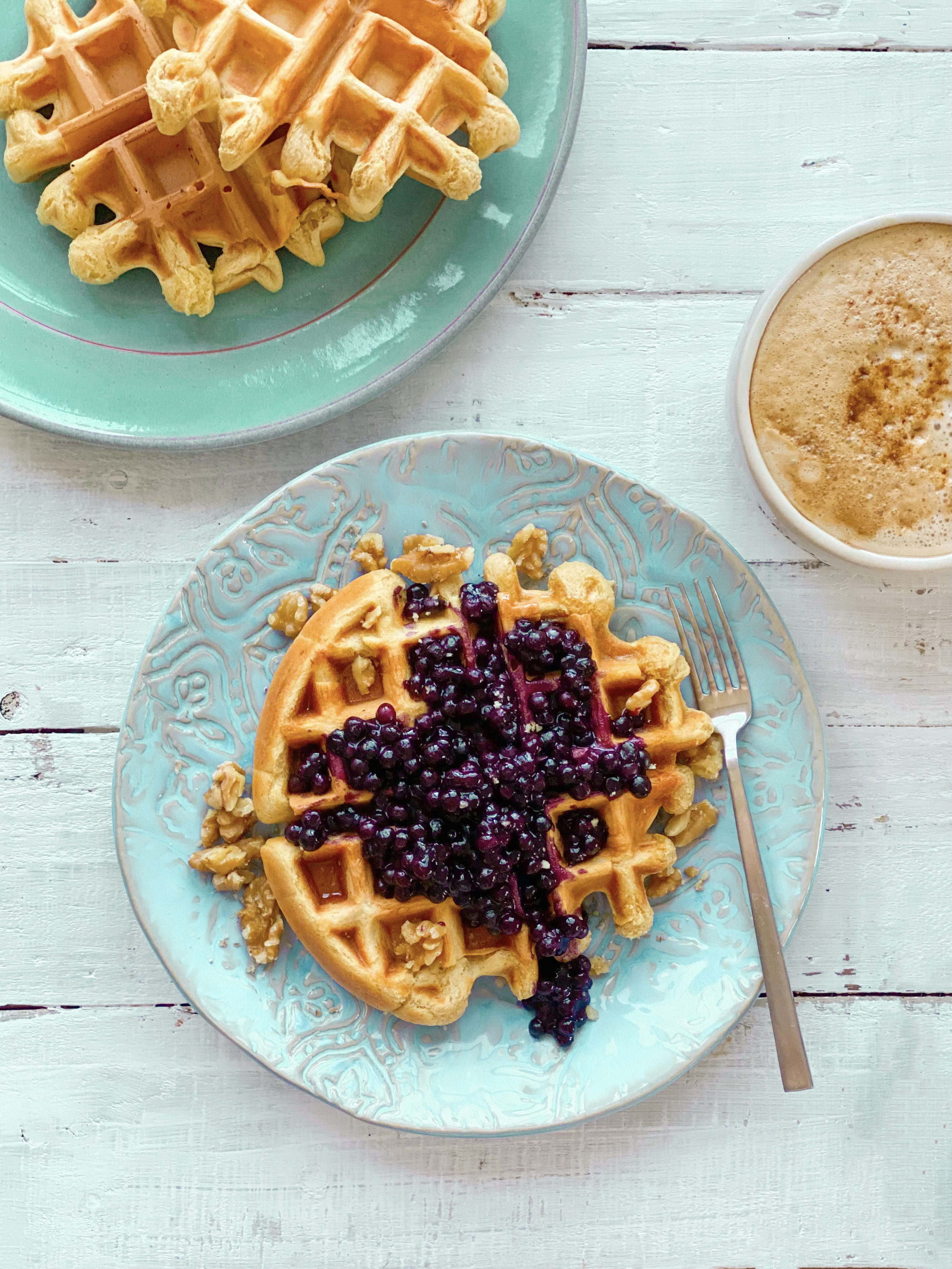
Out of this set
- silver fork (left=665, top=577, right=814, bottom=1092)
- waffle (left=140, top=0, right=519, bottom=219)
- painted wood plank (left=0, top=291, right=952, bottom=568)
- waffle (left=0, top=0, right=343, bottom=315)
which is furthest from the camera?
painted wood plank (left=0, top=291, right=952, bottom=568)

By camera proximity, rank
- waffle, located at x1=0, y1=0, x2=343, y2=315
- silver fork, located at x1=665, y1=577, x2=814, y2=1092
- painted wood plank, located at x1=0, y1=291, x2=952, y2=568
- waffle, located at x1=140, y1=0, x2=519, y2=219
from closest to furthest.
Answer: waffle, located at x1=140, y1=0, x2=519, y2=219 → waffle, located at x1=0, y1=0, x2=343, y2=315 → silver fork, located at x1=665, y1=577, x2=814, y2=1092 → painted wood plank, located at x1=0, y1=291, x2=952, y2=568

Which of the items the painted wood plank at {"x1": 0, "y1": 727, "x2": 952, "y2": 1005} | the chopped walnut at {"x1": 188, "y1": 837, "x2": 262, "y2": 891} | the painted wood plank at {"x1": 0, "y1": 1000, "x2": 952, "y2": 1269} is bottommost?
the painted wood plank at {"x1": 0, "y1": 1000, "x2": 952, "y2": 1269}

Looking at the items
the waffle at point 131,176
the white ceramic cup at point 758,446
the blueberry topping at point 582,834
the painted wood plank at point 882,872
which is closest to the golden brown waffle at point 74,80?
the waffle at point 131,176

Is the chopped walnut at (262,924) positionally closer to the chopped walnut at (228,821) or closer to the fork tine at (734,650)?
the chopped walnut at (228,821)

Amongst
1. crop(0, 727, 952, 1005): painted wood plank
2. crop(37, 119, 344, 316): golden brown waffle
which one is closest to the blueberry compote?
crop(0, 727, 952, 1005): painted wood plank

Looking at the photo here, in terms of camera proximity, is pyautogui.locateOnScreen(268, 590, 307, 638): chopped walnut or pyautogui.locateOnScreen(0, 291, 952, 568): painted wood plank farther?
pyautogui.locateOnScreen(0, 291, 952, 568): painted wood plank

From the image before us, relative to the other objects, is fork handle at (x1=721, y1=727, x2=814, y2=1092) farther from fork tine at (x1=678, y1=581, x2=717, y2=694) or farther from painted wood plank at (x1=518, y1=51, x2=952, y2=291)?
painted wood plank at (x1=518, y1=51, x2=952, y2=291)

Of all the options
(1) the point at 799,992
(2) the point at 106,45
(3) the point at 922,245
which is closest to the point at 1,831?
(2) the point at 106,45
